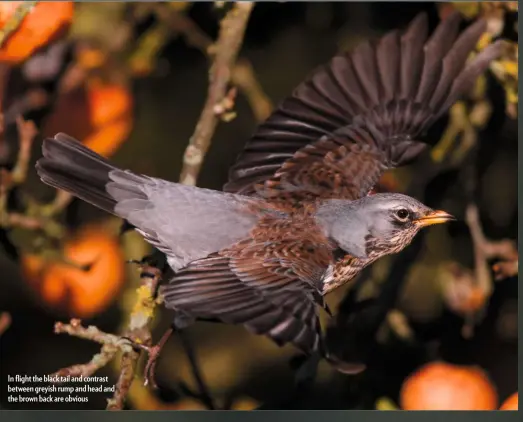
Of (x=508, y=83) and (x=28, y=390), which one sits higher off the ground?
(x=508, y=83)

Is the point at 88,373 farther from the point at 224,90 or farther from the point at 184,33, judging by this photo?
the point at 184,33

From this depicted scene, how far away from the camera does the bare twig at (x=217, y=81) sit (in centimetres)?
275

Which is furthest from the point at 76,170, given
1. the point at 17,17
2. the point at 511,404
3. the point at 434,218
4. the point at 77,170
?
the point at 511,404

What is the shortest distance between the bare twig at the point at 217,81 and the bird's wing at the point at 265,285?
0.29 metres

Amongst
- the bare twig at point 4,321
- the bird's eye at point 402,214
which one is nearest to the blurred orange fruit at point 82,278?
the bare twig at point 4,321

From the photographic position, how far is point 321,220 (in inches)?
113

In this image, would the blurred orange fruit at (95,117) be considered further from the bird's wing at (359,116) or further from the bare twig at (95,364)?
the bare twig at (95,364)

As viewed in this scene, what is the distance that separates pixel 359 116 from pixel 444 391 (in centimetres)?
99

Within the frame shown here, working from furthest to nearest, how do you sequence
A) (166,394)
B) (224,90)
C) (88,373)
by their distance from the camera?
(166,394) < (224,90) < (88,373)

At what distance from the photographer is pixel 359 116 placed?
10.1ft

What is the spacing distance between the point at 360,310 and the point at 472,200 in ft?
1.97

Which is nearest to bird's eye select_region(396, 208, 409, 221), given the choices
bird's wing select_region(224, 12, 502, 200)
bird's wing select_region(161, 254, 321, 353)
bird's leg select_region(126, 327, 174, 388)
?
bird's wing select_region(224, 12, 502, 200)

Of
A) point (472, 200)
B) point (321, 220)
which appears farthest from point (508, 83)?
point (321, 220)

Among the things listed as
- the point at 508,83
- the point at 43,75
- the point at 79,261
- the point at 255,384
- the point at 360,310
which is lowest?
the point at 255,384
